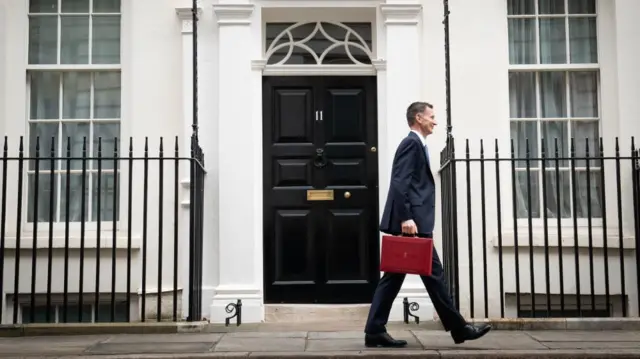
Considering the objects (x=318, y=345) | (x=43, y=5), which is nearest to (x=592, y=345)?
(x=318, y=345)

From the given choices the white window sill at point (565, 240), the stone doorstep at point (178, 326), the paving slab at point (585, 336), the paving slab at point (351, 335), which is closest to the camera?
the paving slab at point (585, 336)

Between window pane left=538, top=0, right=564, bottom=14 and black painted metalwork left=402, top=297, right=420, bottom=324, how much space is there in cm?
324

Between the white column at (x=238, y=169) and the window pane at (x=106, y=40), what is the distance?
3.58 ft

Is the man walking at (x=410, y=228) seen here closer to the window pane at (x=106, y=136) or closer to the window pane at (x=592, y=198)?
the window pane at (x=592, y=198)

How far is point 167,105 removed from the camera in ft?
26.0

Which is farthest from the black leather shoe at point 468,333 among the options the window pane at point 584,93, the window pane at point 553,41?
the window pane at point 553,41

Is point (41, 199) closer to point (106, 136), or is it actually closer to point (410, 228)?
point (106, 136)

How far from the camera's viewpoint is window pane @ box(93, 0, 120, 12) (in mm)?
8242

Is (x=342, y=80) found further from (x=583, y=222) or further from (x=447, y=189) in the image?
(x=583, y=222)

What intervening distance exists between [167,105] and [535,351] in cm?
418

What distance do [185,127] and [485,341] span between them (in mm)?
3483

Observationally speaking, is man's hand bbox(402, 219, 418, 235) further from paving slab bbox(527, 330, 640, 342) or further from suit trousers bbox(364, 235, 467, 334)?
paving slab bbox(527, 330, 640, 342)

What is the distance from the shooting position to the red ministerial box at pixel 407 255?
18.6 feet

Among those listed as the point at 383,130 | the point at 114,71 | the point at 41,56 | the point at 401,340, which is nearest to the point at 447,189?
the point at 383,130
